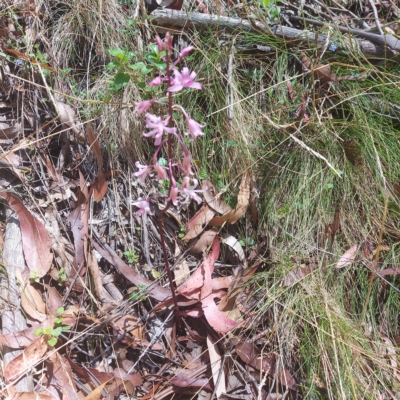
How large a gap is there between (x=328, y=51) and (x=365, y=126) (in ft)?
1.48

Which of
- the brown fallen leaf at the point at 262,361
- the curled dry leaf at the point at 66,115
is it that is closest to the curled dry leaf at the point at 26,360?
the brown fallen leaf at the point at 262,361

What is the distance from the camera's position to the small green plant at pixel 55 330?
1751mm

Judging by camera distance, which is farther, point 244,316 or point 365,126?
point 365,126

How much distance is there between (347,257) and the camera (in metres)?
2.08

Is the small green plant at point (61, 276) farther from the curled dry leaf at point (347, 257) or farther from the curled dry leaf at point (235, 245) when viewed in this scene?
the curled dry leaf at point (347, 257)

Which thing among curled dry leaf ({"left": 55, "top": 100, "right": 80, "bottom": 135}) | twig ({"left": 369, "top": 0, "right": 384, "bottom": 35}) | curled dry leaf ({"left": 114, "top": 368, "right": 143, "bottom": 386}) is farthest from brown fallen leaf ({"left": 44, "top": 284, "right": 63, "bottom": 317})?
twig ({"left": 369, "top": 0, "right": 384, "bottom": 35})

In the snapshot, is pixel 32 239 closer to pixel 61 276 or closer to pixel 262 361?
Answer: pixel 61 276

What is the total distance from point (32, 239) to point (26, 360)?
532mm

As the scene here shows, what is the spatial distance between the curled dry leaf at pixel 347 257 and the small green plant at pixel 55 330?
128 centimetres

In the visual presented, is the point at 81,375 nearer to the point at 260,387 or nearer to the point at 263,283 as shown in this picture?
the point at 260,387

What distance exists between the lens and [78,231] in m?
2.03

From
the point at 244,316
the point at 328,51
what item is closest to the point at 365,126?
the point at 328,51

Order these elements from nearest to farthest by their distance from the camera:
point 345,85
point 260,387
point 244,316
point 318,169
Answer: point 260,387, point 244,316, point 318,169, point 345,85

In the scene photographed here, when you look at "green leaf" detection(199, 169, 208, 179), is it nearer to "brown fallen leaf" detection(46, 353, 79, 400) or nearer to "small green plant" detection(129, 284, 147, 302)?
"small green plant" detection(129, 284, 147, 302)
